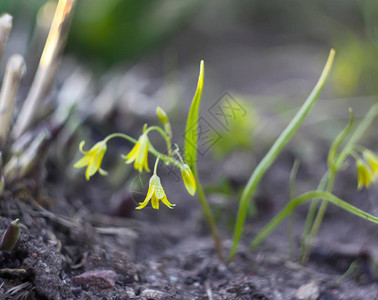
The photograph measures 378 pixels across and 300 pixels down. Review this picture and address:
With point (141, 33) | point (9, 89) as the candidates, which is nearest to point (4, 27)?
point (9, 89)

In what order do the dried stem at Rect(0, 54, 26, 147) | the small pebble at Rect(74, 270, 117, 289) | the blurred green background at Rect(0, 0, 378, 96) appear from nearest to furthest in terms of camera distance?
the small pebble at Rect(74, 270, 117, 289), the dried stem at Rect(0, 54, 26, 147), the blurred green background at Rect(0, 0, 378, 96)

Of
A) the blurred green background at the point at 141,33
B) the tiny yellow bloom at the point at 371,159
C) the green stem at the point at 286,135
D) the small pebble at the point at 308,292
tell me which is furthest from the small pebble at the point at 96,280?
the blurred green background at the point at 141,33

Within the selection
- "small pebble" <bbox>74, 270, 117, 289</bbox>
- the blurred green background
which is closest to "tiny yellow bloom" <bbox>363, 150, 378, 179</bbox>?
"small pebble" <bbox>74, 270, 117, 289</bbox>

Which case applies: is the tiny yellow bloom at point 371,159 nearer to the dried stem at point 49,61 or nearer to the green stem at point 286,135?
the green stem at point 286,135

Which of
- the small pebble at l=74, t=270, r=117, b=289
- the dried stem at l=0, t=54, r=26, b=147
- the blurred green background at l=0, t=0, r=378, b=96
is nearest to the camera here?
the small pebble at l=74, t=270, r=117, b=289

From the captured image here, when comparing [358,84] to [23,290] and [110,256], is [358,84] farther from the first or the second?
[23,290]

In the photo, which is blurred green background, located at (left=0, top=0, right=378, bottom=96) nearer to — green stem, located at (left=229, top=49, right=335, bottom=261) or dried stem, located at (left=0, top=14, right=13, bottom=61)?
dried stem, located at (left=0, top=14, right=13, bottom=61)

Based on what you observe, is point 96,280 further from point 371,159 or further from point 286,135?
point 371,159
